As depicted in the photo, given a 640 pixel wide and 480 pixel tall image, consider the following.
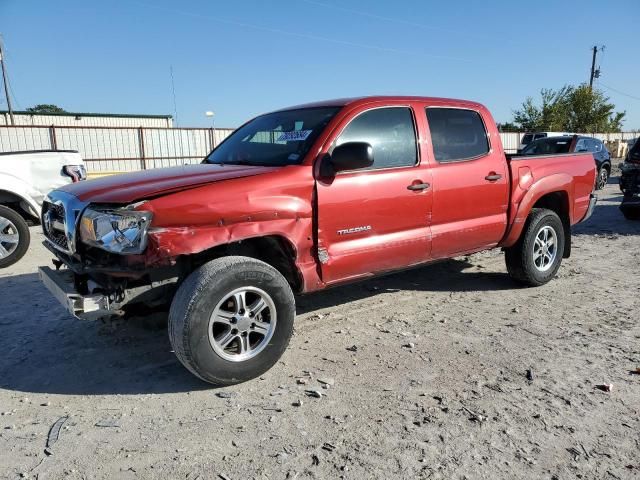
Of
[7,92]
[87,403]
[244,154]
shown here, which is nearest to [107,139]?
[244,154]

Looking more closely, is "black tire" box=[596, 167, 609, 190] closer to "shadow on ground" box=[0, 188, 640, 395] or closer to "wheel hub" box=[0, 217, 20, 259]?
"shadow on ground" box=[0, 188, 640, 395]

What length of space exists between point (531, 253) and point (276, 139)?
2.98m

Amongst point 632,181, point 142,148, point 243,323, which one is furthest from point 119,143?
point 243,323

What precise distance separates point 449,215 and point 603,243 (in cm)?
459

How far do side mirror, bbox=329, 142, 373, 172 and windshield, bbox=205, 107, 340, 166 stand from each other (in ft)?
0.97

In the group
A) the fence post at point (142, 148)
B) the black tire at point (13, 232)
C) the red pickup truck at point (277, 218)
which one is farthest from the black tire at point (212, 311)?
the fence post at point (142, 148)

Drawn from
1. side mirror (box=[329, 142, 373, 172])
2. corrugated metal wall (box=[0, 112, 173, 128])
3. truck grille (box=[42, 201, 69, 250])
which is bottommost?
truck grille (box=[42, 201, 69, 250])

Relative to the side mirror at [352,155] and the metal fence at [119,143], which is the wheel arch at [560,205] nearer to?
the side mirror at [352,155]

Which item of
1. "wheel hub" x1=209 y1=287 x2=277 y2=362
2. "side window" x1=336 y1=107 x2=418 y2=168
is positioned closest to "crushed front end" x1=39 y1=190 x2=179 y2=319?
"wheel hub" x1=209 y1=287 x2=277 y2=362

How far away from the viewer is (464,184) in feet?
15.0

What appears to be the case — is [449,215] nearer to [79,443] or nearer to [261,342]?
[261,342]

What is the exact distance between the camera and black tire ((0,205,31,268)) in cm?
638

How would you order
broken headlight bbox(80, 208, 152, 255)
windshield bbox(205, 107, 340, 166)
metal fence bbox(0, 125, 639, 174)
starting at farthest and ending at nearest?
1. metal fence bbox(0, 125, 639, 174)
2. windshield bbox(205, 107, 340, 166)
3. broken headlight bbox(80, 208, 152, 255)

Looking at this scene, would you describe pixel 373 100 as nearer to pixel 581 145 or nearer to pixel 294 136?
pixel 294 136
